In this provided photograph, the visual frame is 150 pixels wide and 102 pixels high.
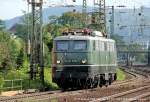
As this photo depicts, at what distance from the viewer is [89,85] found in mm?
33500

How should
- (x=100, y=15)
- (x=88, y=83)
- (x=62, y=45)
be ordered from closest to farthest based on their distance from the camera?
(x=62, y=45) → (x=88, y=83) → (x=100, y=15)

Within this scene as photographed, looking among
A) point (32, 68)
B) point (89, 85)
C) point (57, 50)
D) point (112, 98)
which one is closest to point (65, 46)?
point (57, 50)

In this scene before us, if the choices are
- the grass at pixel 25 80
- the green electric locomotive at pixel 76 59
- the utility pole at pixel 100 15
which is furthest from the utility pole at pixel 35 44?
the utility pole at pixel 100 15

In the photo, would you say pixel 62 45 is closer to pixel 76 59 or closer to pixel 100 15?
pixel 76 59

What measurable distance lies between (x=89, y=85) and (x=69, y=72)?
2358 millimetres

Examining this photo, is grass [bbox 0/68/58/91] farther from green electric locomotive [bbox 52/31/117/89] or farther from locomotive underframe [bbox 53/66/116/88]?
locomotive underframe [bbox 53/66/116/88]

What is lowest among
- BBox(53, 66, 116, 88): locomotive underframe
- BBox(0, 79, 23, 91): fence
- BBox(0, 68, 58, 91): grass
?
BBox(0, 68, 58, 91): grass

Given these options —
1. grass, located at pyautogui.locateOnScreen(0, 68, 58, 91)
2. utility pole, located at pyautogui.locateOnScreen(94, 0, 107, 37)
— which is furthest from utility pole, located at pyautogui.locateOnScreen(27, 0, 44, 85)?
utility pole, located at pyautogui.locateOnScreen(94, 0, 107, 37)

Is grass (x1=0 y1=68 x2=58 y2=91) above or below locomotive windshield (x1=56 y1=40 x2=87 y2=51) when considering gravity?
below

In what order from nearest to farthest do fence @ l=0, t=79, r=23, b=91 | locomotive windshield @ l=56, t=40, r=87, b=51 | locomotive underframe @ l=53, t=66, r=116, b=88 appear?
locomotive underframe @ l=53, t=66, r=116, b=88 < locomotive windshield @ l=56, t=40, r=87, b=51 < fence @ l=0, t=79, r=23, b=91

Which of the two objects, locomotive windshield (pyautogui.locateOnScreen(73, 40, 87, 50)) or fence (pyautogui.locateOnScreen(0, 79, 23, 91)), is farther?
fence (pyautogui.locateOnScreen(0, 79, 23, 91))

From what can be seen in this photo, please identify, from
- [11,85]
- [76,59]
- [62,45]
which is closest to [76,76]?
[76,59]

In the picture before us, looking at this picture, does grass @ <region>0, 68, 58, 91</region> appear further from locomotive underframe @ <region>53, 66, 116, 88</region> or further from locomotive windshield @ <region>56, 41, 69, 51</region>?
locomotive windshield @ <region>56, 41, 69, 51</region>

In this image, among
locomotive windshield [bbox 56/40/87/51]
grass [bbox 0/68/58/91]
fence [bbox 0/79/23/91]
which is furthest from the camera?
grass [bbox 0/68/58/91]
